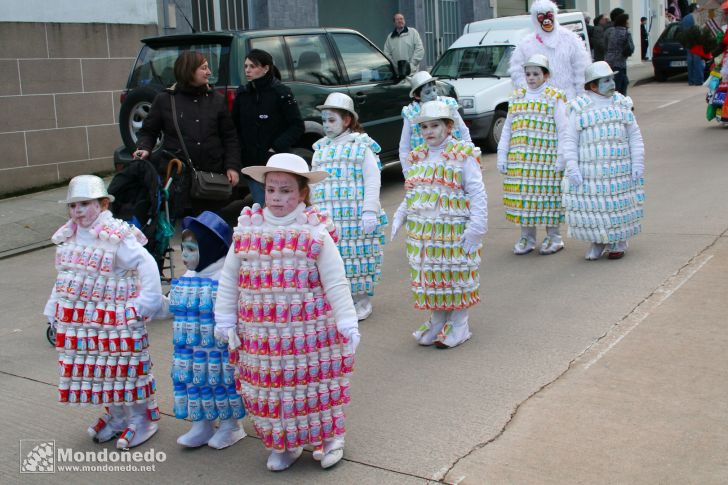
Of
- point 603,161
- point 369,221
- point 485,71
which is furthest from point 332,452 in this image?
point 485,71

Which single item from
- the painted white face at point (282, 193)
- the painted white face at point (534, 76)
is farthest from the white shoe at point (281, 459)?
the painted white face at point (534, 76)

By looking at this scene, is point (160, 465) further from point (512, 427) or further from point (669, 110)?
point (669, 110)

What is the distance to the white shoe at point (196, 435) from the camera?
16.4ft

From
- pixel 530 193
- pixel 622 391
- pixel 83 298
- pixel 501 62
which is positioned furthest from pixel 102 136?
pixel 622 391

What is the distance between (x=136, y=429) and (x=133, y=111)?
17.1 feet

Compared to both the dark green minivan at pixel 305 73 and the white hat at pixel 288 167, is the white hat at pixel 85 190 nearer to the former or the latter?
the white hat at pixel 288 167

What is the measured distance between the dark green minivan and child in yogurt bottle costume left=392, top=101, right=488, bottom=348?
3.91 metres

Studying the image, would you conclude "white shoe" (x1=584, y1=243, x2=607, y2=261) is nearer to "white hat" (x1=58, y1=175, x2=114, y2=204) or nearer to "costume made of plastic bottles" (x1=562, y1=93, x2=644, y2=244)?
"costume made of plastic bottles" (x1=562, y1=93, x2=644, y2=244)

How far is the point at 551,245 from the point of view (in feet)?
28.7

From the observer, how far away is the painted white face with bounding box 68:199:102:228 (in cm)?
496

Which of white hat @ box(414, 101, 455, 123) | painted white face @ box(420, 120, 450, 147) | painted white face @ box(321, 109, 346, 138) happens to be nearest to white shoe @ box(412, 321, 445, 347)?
painted white face @ box(420, 120, 450, 147)

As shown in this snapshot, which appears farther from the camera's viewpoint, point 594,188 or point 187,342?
point 594,188

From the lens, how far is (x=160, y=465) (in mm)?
4883

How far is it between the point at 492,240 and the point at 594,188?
62.0 inches
